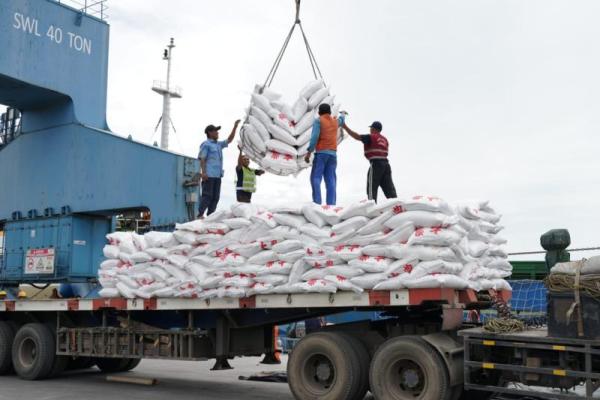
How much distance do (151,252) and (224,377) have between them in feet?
11.6

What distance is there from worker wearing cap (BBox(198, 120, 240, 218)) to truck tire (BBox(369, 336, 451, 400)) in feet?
13.8

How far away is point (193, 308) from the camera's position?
29.0ft

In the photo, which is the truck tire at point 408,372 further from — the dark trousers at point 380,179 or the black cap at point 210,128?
the black cap at point 210,128

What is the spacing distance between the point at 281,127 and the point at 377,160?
1406 millimetres

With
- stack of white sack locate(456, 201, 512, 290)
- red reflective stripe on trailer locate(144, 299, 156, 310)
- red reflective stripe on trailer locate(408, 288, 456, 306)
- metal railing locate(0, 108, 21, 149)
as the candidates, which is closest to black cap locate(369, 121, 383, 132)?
stack of white sack locate(456, 201, 512, 290)

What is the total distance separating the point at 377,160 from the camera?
9359mm

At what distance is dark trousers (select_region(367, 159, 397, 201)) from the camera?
30.6 feet

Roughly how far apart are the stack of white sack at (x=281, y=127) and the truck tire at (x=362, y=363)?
2.78m

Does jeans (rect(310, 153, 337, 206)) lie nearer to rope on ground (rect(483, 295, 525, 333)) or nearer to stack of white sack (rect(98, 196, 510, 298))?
stack of white sack (rect(98, 196, 510, 298))

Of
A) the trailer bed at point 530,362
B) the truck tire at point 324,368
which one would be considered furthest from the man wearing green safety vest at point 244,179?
the trailer bed at point 530,362

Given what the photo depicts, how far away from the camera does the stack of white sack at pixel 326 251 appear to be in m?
6.97

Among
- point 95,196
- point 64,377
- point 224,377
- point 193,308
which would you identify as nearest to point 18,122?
point 95,196

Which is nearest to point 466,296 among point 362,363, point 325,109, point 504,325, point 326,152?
point 504,325

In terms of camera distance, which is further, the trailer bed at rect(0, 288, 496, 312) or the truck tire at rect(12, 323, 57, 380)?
the truck tire at rect(12, 323, 57, 380)
